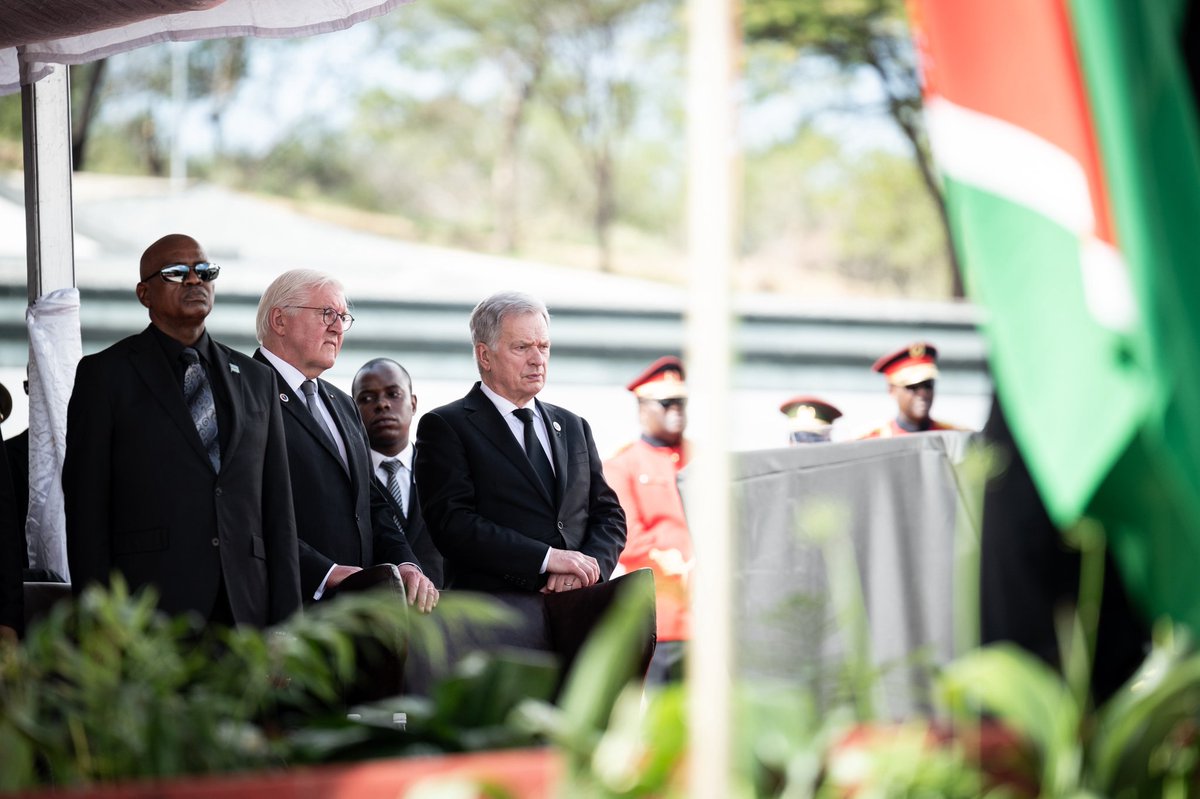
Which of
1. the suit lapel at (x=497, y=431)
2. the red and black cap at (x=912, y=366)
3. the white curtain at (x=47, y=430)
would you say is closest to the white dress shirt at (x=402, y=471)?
the suit lapel at (x=497, y=431)

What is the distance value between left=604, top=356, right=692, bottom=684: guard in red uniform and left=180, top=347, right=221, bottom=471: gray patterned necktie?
5.15ft

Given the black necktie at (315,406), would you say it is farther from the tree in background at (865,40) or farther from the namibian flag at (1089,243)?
the tree in background at (865,40)

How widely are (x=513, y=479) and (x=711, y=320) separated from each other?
2.71m

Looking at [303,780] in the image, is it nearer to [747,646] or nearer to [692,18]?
[747,646]

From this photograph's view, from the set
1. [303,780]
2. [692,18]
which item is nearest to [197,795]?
[303,780]

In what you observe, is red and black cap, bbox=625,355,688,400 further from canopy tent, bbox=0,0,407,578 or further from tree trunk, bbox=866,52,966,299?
tree trunk, bbox=866,52,966,299

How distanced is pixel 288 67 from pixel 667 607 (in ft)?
61.4

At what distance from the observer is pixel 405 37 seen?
76.8ft

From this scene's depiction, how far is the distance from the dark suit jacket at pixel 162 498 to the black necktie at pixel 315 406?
1.27 ft

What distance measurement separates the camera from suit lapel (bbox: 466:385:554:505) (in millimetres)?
4309

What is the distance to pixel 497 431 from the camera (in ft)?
14.3

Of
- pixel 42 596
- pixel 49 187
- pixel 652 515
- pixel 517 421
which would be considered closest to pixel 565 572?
pixel 517 421

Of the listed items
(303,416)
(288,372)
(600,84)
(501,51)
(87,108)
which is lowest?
(303,416)

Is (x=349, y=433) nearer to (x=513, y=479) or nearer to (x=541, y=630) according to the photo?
(x=513, y=479)
